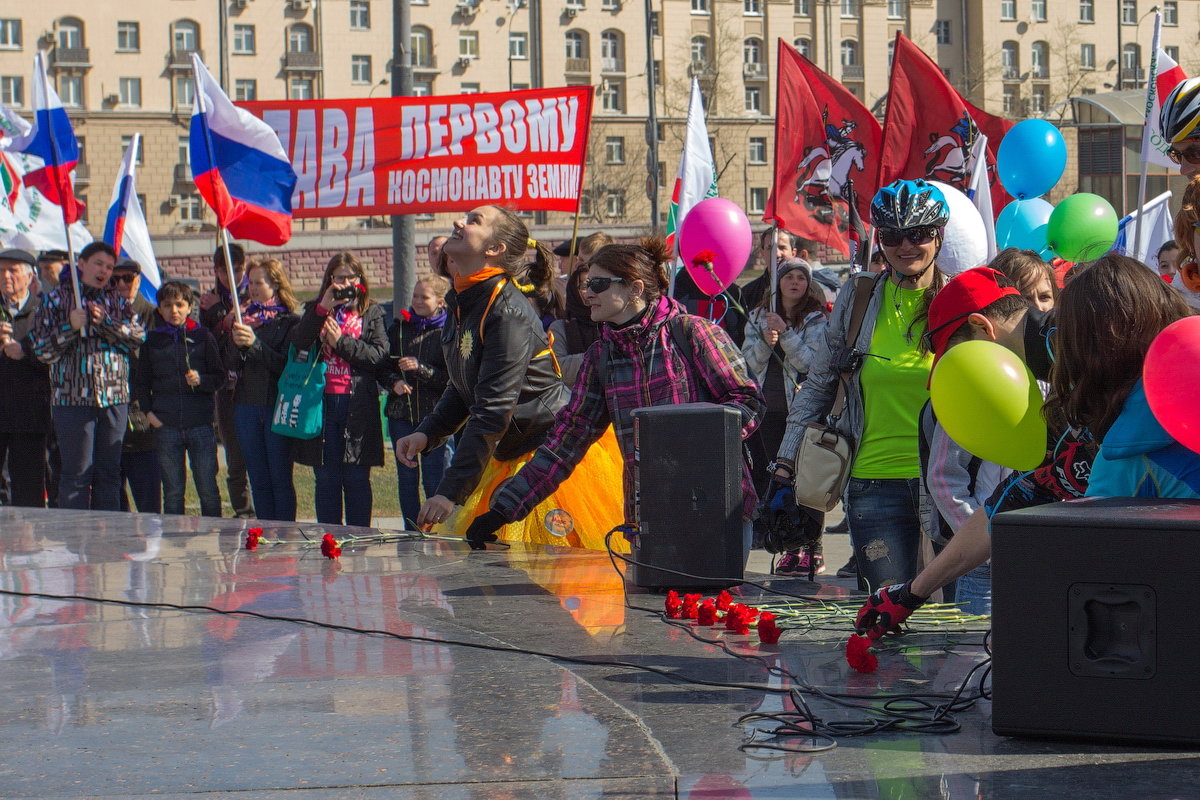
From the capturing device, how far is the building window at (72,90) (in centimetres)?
6844

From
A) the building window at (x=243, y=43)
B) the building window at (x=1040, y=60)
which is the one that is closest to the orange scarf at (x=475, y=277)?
the building window at (x=243, y=43)

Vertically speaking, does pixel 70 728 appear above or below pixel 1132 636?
below

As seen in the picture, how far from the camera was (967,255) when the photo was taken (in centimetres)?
594

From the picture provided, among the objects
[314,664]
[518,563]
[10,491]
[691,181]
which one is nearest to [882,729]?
[314,664]

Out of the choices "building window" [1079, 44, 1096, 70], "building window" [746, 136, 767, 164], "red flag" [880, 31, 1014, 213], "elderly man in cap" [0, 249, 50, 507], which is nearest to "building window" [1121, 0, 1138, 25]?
"building window" [1079, 44, 1096, 70]

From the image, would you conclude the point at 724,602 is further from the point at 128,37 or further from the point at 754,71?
the point at 754,71

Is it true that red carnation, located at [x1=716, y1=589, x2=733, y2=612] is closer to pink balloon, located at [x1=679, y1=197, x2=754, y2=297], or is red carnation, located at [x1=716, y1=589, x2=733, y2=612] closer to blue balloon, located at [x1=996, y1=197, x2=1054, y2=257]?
pink balloon, located at [x1=679, y1=197, x2=754, y2=297]

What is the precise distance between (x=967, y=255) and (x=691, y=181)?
505 cm

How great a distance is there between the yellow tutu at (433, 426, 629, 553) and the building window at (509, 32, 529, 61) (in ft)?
228

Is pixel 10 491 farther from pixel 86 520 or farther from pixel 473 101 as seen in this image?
pixel 473 101

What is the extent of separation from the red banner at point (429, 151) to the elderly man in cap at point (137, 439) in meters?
1.50

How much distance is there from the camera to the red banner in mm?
11484

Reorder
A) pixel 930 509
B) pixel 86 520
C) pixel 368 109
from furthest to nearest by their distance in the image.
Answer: pixel 368 109
pixel 86 520
pixel 930 509

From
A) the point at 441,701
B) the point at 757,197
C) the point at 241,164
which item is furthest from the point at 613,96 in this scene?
the point at 441,701
